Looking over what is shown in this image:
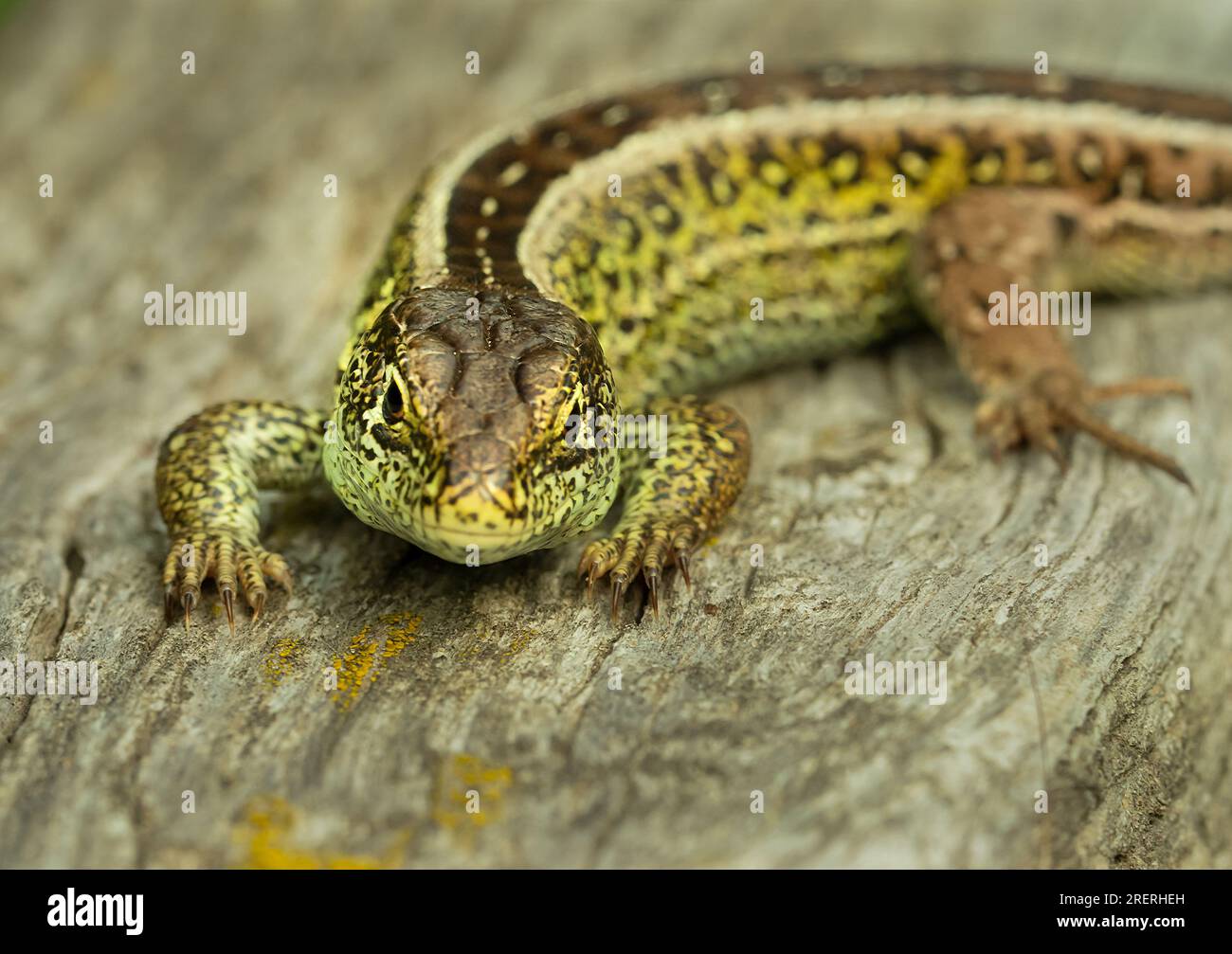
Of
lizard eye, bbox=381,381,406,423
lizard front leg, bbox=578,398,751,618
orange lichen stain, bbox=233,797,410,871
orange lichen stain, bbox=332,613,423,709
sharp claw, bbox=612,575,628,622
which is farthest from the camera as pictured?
lizard front leg, bbox=578,398,751,618

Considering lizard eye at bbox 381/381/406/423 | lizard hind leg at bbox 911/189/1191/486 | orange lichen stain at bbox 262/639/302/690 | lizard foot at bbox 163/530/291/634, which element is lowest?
orange lichen stain at bbox 262/639/302/690

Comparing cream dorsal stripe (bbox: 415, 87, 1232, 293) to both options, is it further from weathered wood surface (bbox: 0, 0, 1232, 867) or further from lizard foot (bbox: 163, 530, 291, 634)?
lizard foot (bbox: 163, 530, 291, 634)

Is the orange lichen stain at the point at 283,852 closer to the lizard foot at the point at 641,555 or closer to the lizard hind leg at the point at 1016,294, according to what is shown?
the lizard foot at the point at 641,555

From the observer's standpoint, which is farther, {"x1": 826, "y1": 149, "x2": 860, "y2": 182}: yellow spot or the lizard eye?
{"x1": 826, "y1": 149, "x2": 860, "y2": 182}: yellow spot

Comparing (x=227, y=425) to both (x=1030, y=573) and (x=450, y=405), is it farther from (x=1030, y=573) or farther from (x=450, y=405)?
(x=1030, y=573)

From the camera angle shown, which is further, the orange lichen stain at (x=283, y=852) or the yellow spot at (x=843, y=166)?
the yellow spot at (x=843, y=166)

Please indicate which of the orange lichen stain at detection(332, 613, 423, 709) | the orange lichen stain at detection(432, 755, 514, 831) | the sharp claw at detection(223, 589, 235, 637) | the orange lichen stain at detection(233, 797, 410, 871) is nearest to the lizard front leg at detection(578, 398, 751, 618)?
the orange lichen stain at detection(332, 613, 423, 709)

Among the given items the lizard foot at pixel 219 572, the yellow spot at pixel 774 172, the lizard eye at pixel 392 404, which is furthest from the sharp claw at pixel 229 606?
the yellow spot at pixel 774 172
